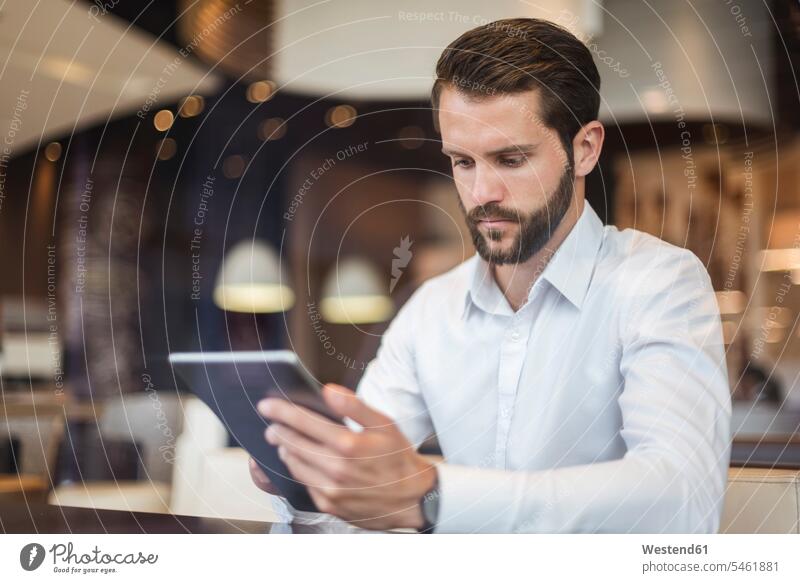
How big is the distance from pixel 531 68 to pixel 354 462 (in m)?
0.69

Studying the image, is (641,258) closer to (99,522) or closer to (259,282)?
(259,282)

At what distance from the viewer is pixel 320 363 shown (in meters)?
1.36

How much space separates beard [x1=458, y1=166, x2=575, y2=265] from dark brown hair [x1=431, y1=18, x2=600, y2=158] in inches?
2.8

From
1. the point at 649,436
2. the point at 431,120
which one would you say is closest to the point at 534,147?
the point at 431,120

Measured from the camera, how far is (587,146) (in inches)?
51.9

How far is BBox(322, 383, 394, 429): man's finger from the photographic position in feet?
4.29

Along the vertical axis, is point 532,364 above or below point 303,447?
above

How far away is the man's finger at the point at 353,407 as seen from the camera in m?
1.31

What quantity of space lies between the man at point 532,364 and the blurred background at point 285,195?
46mm

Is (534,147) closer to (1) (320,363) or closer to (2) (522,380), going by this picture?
(2) (522,380)

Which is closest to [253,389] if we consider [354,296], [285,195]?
[354,296]
